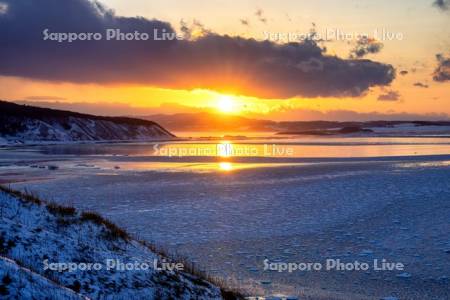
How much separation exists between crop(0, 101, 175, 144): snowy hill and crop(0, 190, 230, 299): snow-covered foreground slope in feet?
271

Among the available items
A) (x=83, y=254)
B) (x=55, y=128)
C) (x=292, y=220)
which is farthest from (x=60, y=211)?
(x=55, y=128)

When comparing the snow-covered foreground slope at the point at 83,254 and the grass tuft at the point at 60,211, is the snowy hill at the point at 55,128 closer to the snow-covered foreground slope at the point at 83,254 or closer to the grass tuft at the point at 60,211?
the grass tuft at the point at 60,211

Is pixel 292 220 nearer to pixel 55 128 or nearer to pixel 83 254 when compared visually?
pixel 83 254

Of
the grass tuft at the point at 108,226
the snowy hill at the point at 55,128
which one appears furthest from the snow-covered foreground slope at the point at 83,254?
the snowy hill at the point at 55,128

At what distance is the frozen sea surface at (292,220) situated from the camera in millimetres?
10016

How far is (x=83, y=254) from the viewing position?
332 inches

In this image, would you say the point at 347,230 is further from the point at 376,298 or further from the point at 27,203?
the point at 27,203

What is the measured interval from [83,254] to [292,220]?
865cm

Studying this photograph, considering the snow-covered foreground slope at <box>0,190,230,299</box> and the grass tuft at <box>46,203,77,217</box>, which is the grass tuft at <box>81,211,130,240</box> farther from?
the grass tuft at <box>46,203,77,217</box>

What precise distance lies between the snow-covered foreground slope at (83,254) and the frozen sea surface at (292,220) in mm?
1930

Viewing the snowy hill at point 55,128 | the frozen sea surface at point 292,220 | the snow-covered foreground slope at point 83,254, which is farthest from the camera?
the snowy hill at point 55,128

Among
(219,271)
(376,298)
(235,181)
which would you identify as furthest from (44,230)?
(235,181)

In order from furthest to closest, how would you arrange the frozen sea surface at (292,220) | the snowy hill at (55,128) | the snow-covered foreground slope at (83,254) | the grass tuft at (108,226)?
the snowy hill at (55,128)
the frozen sea surface at (292,220)
the grass tuft at (108,226)
the snow-covered foreground slope at (83,254)

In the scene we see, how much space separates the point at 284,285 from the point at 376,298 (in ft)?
6.05
